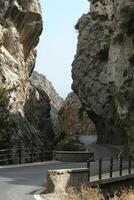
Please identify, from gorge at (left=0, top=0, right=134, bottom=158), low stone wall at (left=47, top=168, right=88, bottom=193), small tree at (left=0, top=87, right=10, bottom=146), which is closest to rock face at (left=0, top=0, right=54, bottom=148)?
gorge at (left=0, top=0, right=134, bottom=158)

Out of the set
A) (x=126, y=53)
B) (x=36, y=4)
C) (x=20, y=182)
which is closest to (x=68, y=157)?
(x=126, y=53)

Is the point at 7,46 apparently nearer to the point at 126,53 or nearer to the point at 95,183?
the point at 126,53

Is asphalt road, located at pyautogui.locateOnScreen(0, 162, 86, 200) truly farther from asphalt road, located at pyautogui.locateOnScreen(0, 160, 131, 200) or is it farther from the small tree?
the small tree

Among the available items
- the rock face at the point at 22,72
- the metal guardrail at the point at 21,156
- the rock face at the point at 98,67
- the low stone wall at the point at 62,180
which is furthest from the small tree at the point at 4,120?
the low stone wall at the point at 62,180

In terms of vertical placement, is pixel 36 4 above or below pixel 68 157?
above

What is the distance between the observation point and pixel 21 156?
3600 cm

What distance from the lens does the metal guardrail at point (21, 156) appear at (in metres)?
33.9

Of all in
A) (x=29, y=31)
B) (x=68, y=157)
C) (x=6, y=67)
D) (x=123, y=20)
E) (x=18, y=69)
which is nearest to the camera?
(x=68, y=157)

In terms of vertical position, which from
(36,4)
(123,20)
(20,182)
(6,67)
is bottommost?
(20,182)

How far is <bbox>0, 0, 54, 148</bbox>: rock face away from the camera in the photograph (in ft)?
150

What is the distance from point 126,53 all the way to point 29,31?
53.1ft

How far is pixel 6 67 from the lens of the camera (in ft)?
163

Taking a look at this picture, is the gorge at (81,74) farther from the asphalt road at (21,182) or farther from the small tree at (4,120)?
the asphalt road at (21,182)

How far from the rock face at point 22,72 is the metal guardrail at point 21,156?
1.69 m
